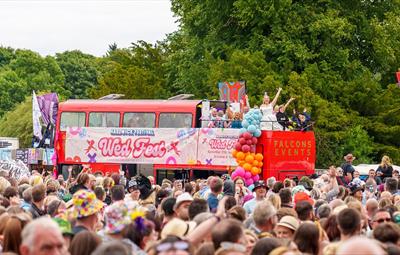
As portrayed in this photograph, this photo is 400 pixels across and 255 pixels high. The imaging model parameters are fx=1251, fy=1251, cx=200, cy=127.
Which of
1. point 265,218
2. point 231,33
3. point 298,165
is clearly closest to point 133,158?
point 298,165

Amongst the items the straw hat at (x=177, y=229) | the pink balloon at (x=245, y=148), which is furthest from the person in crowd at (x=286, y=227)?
the pink balloon at (x=245, y=148)

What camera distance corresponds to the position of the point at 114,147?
124 feet

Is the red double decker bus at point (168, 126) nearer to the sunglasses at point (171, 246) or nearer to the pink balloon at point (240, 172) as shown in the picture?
the pink balloon at point (240, 172)

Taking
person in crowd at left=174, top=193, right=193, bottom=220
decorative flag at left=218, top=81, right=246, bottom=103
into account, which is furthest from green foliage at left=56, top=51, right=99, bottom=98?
Result: person in crowd at left=174, top=193, right=193, bottom=220

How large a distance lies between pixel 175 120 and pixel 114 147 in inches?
82.8

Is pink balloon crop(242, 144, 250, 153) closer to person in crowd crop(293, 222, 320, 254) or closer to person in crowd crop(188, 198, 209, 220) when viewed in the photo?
person in crowd crop(188, 198, 209, 220)

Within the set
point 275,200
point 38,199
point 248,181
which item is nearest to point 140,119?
point 248,181

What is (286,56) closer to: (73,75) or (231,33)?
(231,33)

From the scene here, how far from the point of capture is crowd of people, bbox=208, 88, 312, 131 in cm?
3312

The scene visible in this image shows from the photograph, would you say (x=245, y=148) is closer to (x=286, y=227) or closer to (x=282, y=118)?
(x=282, y=118)

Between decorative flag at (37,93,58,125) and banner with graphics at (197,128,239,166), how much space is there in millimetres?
7132

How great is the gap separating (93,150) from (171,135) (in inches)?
107

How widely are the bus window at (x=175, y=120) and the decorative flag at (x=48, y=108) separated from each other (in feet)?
16.6

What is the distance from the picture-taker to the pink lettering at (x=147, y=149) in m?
36.9
